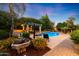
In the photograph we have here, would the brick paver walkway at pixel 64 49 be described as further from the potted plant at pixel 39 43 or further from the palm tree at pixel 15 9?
the palm tree at pixel 15 9

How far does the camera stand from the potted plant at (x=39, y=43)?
178 cm

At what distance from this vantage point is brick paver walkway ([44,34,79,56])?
5.78 ft

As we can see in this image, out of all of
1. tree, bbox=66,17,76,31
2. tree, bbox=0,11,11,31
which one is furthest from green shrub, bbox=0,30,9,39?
tree, bbox=66,17,76,31

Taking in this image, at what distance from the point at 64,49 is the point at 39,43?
267 mm

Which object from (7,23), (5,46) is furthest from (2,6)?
(5,46)

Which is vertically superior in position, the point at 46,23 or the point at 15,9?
the point at 15,9

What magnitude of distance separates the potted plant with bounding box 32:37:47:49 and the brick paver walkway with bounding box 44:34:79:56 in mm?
95

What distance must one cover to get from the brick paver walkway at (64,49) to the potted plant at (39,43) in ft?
0.31

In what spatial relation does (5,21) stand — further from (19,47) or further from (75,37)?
(75,37)

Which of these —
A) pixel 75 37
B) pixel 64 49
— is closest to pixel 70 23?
pixel 75 37

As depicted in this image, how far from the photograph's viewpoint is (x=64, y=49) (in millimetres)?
1777

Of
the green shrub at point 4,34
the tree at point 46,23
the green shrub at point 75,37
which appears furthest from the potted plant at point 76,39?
the green shrub at point 4,34

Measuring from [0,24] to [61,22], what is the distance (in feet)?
2.09

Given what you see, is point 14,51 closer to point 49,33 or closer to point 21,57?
point 21,57
